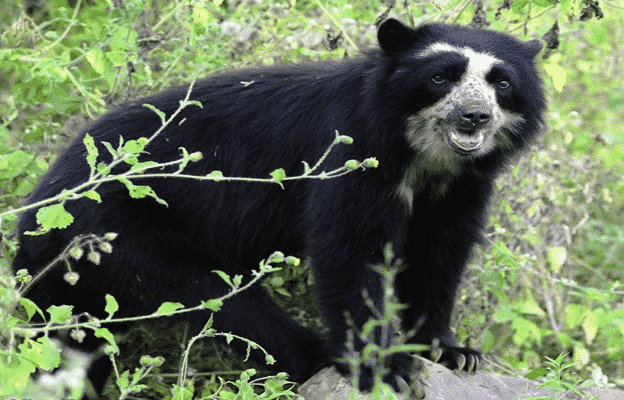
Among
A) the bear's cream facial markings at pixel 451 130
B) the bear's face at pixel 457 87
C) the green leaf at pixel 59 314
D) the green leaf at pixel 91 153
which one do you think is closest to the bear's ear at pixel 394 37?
the bear's face at pixel 457 87

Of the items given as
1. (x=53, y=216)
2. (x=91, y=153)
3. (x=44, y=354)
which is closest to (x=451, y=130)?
(x=91, y=153)

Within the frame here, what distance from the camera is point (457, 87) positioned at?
401cm

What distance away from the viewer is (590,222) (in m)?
7.19

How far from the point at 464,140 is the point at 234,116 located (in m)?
1.26

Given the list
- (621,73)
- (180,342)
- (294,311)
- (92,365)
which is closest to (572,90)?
(621,73)

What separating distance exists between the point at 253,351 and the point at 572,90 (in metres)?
5.31

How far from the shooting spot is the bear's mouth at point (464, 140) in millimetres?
4012

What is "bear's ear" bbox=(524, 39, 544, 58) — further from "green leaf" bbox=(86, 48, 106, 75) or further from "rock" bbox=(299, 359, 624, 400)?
"green leaf" bbox=(86, 48, 106, 75)

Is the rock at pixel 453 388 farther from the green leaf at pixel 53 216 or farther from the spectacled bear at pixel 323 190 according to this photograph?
the green leaf at pixel 53 216

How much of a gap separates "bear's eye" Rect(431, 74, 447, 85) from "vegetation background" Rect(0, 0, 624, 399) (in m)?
0.60

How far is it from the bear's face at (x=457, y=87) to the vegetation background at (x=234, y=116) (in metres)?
0.36

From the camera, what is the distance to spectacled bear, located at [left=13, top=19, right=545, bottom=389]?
13.6ft

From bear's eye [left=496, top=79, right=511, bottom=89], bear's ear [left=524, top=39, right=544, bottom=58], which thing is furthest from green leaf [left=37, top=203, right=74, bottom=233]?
bear's ear [left=524, top=39, right=544, bottom=58]

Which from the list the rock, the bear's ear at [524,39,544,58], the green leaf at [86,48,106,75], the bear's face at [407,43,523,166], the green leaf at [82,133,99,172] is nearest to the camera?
the green leaf at [82,133,99,172]
